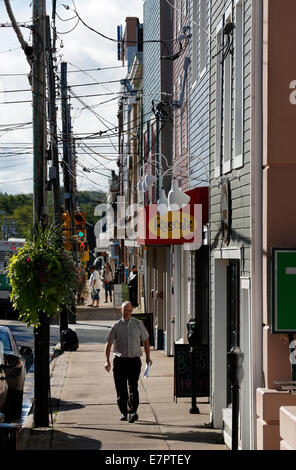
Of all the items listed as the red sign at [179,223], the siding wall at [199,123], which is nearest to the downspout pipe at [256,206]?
the siding wall at [199,123]

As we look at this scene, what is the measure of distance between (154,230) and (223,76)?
234 inches

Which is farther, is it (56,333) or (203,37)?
(56,333)

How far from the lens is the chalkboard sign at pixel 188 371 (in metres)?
14.0

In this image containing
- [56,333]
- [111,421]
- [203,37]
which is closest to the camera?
[111,421]

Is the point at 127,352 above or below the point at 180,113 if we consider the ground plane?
below

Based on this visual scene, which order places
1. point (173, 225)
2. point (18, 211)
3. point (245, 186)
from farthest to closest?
point (18, 211) → point (173, 225) → point (245, 186)

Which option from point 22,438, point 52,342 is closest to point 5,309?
point 52,342

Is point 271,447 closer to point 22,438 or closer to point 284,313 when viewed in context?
point 284,313

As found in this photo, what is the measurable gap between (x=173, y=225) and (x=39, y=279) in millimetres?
4044

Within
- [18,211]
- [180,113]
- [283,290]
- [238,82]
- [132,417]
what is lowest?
[132,417]

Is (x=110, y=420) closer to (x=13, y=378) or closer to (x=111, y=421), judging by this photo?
(x=111, y=421)

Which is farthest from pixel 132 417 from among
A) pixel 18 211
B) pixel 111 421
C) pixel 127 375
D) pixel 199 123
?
pixel 18 211

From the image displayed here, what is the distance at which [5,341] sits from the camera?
51.2 feet

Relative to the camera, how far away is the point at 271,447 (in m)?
9.16
